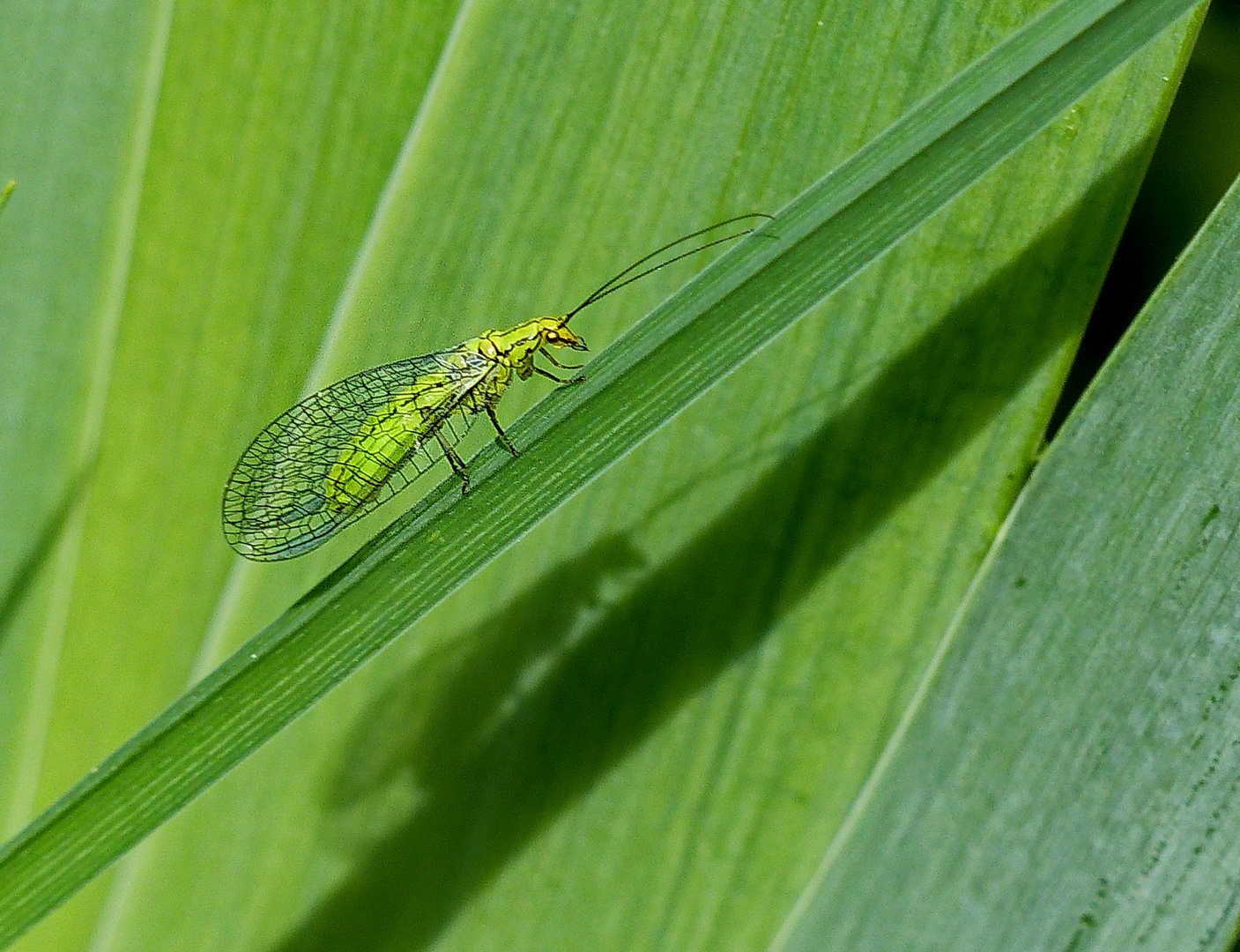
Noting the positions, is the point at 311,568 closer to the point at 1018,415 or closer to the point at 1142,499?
the point at 1018,415

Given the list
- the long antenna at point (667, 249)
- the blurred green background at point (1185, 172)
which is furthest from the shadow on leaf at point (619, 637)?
the blurred green background at point (1185, 172)

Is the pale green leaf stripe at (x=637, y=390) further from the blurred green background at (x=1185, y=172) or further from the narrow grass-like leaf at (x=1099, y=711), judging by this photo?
the blurred green background at (x=1185, y=172)

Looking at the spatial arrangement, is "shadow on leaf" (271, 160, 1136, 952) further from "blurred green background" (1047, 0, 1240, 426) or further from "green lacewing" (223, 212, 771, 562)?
"blurred green background" (1047, 0, 1240, 426)

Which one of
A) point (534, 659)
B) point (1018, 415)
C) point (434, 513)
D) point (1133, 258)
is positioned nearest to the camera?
point (434, 513)

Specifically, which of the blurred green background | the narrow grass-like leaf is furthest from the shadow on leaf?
the blurred green background

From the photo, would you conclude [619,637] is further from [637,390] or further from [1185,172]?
[1185,172]

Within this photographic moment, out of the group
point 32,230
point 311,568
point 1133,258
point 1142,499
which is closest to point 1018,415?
point 1142,499

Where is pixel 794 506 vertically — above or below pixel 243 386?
below
